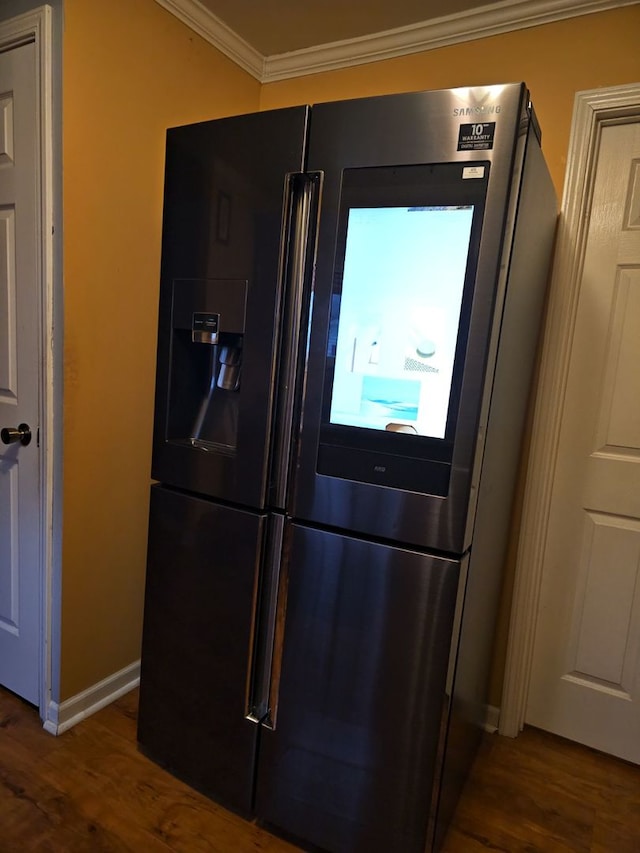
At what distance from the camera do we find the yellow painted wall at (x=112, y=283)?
1547 millimetres

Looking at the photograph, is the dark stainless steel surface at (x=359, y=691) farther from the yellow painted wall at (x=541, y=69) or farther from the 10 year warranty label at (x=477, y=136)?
the 10 year warranty label at (x=477, y=136)

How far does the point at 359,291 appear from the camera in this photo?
1232 millimetres

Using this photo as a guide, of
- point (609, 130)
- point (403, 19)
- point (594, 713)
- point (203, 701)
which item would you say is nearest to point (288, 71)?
point (403, 19)

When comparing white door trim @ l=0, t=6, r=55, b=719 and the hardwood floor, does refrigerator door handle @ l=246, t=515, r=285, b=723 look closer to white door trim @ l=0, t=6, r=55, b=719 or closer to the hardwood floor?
the hardwood floor

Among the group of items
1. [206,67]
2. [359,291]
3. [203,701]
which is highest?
[206,67]

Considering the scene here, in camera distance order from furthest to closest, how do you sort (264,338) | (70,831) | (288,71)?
1. (288,71)
2. (70,831)
3. (264,338)

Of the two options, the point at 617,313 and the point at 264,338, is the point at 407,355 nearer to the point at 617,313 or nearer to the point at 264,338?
the point at 264,338

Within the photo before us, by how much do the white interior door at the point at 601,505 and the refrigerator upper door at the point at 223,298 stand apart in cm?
108

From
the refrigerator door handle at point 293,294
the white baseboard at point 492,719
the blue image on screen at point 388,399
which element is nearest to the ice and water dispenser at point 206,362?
the refrigerator door handle at point 293,294

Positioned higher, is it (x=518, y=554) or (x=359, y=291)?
(x=359, y=291)

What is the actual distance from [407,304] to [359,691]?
95 centimetres

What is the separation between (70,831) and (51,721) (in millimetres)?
422

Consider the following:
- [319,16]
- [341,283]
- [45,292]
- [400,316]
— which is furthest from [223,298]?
[319,16]

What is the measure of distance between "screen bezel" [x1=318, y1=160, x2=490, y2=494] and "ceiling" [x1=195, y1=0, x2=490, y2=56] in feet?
3.12
